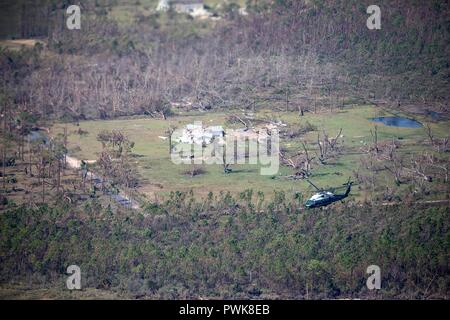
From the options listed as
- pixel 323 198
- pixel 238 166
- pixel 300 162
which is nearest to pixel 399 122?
pixel 300 162

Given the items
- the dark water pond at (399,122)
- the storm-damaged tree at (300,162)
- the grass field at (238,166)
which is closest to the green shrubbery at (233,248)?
the grass field at (238,166)

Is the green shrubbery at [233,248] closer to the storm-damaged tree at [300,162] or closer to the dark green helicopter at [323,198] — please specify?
the dark green helicopter at [323,198]

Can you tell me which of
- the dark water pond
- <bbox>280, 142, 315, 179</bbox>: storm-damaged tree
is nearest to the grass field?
<bbox>280, 142, 315, 179</bbox>: storm-damaged tree

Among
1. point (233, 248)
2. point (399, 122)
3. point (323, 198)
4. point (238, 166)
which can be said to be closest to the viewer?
point (233, 248)

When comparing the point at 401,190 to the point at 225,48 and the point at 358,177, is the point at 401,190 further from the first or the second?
the point at 225,48

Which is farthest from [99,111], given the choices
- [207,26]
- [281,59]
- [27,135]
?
[207,26]

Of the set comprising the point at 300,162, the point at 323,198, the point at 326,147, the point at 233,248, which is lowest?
Answer: the point at 233,248

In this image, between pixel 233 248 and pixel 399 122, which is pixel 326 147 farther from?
pixel 233 248
